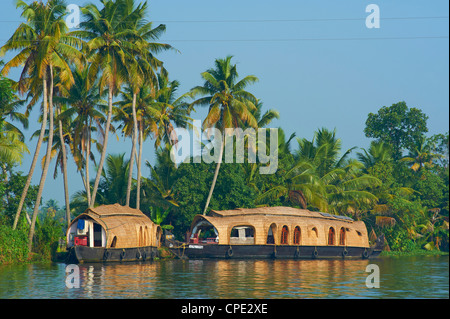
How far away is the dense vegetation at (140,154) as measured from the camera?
3320 centimetres

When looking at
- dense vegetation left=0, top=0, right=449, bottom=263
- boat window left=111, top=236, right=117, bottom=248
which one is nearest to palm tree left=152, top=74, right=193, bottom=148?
dense vegetation left=0, top=0, right=449, bottom=263

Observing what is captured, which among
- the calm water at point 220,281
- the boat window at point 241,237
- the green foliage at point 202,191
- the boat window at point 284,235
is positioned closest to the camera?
the calm water at point 220,281

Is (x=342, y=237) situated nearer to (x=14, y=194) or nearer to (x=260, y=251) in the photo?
(x=260, y=251)

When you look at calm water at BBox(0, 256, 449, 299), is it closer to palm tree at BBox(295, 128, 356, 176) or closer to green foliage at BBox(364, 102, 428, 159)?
palm tree at BBox(295, 128, 356, 176)

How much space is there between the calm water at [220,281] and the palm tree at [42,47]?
823cm

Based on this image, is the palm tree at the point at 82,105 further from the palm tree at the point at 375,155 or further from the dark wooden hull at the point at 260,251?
the palm tree at the point at 375,155

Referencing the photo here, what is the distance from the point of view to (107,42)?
3522 centimetres

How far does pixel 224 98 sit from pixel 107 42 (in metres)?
8.51

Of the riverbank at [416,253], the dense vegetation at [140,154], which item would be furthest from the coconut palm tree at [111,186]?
the riverbank at [416,253]

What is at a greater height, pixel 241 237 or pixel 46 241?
pixel 241 237

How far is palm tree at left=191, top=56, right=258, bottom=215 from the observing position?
4018 cm

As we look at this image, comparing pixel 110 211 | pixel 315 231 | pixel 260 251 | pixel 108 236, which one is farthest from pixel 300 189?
pixel 108 236

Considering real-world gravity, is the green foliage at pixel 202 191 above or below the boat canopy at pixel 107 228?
above

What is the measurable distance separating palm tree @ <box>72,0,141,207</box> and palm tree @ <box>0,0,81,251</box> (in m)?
1.70
